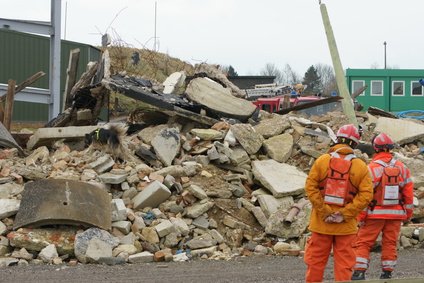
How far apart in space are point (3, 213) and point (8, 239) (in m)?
0.55

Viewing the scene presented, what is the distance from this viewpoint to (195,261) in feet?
21.9

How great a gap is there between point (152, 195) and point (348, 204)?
3770mm

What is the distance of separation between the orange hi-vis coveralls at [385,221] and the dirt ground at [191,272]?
48cm

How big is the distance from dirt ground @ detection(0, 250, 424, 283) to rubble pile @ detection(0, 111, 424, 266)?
256mm

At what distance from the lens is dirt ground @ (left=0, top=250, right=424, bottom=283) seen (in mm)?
5680

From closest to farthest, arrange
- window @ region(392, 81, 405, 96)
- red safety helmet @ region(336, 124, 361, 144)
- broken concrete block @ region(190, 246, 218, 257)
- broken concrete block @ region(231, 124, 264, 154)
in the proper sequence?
red safety helmet @ region(336, 124, 361, 144) < broken concrete block @ region(190, 246, 218, 257) < broken concrete block @ region(231, 124, 264, 154) < window @ region(392, 81, 405, 96)

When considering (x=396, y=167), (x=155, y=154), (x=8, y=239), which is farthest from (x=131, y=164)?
(x=396, y=167)

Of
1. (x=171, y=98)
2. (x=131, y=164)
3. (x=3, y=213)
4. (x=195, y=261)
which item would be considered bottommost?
(x=195, y=261)

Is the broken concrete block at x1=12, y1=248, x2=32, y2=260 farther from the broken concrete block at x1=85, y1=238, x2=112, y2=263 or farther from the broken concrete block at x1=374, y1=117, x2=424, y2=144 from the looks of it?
the broken concrete block at x1=374, y1=117, x2=424, y2=144

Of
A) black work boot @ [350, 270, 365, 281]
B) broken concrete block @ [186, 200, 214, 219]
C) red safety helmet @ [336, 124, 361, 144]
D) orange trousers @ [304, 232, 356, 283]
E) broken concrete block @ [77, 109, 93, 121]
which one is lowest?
black work boot @ [350, 270, 365, 281]

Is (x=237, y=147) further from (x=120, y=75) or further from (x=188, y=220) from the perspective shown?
(x=120, y=75)

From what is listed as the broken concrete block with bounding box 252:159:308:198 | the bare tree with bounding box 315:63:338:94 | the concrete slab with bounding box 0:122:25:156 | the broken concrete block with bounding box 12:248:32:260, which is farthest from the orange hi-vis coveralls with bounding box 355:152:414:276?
the bare tree with bounding box 315:63:338:94

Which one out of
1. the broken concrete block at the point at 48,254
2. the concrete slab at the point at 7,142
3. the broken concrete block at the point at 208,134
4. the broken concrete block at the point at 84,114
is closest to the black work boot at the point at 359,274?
the broken concrete block at the point at 48,254

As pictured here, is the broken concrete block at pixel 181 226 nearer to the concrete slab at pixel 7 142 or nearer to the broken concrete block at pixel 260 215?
the broken concrete block at pixel 260 215
